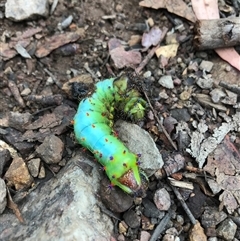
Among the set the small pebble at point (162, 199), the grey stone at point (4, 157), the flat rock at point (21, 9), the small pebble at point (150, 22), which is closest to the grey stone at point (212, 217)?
the small pebble at point (162, 199)

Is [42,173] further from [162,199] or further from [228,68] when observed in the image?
[228,68]

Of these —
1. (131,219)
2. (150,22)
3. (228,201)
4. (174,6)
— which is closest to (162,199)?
(131,219)

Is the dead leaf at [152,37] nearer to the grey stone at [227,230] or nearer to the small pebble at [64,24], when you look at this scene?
the small pebble at [64,24]

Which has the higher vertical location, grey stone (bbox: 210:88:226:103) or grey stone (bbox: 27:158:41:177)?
grey stone (bbox: 27:158:41:177)

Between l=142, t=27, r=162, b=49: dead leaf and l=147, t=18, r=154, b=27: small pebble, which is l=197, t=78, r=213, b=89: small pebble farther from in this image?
l=147, t=18, r=154, b=27: small pebble

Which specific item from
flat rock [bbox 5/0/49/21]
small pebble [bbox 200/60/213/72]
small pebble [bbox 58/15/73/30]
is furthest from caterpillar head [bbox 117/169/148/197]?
flat rock [bbox 5/0/49/21]

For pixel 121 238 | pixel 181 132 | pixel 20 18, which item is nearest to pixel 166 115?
pixel 181 132

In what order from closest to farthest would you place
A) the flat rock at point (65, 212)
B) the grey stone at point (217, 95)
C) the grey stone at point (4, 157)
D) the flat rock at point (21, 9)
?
the flat rock at point (65, 212) → the grey stone at point (4, 157) → the grey stone at point (217, 95) → the flat rock at point (21, 9)
